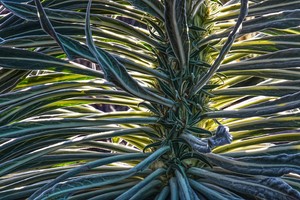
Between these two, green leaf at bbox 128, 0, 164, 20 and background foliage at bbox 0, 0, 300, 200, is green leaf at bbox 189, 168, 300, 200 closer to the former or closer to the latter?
background foliage at bbox 0, 0, 300, 200

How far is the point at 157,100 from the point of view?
0.90 m

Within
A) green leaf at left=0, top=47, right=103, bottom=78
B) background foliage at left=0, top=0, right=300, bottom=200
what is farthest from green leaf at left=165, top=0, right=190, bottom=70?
green leaf at left=0, top=47, right=103, bottom=78

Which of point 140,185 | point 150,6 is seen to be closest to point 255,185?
point 140,185

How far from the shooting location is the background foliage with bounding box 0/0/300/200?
0.88 meters

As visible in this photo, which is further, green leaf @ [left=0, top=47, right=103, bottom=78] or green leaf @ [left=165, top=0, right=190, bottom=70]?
green leaf @ [left=0, top=47, right=103, bottom=78]

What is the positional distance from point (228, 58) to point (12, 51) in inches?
14.6

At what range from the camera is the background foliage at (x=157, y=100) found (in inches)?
34.4

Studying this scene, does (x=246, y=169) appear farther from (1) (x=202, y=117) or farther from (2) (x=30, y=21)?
(2) (x=30, y=21)

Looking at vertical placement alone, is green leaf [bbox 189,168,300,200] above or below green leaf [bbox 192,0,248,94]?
below

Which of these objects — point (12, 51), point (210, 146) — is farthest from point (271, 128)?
point (12, 51)

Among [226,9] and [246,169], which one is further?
[226,9]

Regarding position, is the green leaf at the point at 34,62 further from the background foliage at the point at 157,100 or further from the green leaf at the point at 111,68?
the green leaf at the point at 111,68

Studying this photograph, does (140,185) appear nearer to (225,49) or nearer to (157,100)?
(157,100)

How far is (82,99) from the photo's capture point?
42.8 inches
